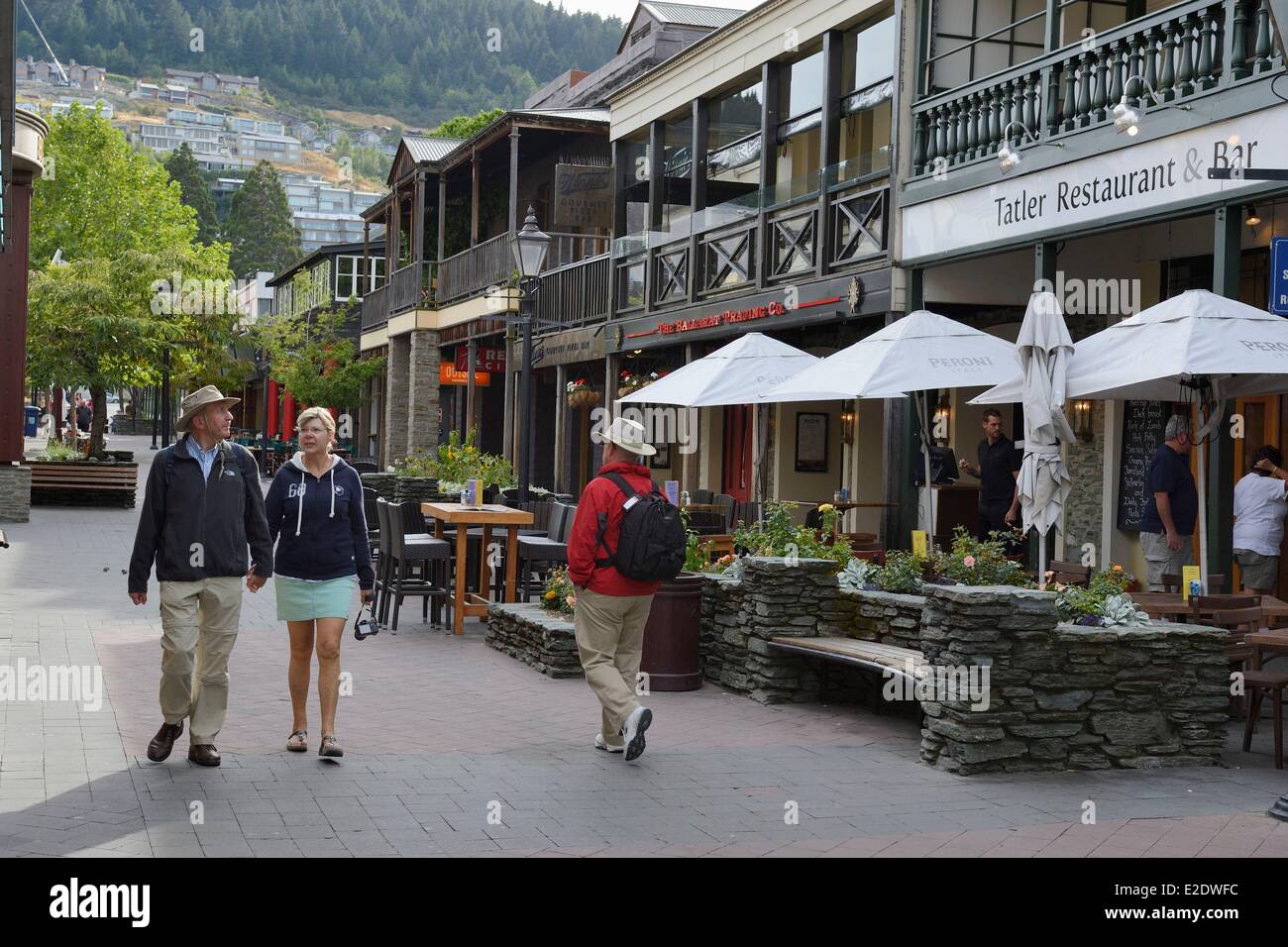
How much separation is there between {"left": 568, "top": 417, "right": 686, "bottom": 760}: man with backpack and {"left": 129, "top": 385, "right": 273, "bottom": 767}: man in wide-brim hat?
5.66 ft

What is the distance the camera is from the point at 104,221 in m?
47.6

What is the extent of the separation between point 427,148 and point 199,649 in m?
27.6

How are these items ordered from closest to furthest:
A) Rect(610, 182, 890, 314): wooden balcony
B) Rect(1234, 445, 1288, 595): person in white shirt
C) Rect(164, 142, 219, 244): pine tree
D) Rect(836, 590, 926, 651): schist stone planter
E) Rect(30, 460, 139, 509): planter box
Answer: Rect(836, 590, 926, 651): schist stone planter → Rect(1234, 445, 1288, 595): person in white shirt → Rect(610, 182, 890, 314): wooden balcony → Rect(30, 460, 139, 509): planter box → Rect(164, 142, 219, 244): pine tree

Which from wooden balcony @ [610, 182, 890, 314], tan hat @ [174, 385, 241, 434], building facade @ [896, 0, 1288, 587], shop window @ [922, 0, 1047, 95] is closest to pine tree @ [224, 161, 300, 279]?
wooden balcony @ [610, 182, 890, 314]

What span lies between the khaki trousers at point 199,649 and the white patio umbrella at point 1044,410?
527 cm

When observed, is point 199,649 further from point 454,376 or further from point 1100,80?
point 454,376

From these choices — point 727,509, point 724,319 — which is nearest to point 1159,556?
point 727,509

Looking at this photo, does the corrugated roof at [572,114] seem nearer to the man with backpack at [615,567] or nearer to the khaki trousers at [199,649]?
the man with backpack at [615,567]

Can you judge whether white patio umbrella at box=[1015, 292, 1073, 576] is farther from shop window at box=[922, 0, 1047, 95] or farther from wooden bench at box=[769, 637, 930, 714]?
shop window at box=[922, 0, 1047, 95]

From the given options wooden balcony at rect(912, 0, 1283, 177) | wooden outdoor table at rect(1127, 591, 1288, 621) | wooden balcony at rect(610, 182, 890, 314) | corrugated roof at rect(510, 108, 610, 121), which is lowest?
wooden outdoor table at rect(1127, 591, 1288, 621)

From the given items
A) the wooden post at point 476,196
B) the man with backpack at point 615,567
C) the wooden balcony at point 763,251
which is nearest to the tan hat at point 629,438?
the man with backpack at point 615,567

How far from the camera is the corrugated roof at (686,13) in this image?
111 ft

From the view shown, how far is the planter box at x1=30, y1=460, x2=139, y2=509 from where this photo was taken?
2617cm

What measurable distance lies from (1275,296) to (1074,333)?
23.4ft
